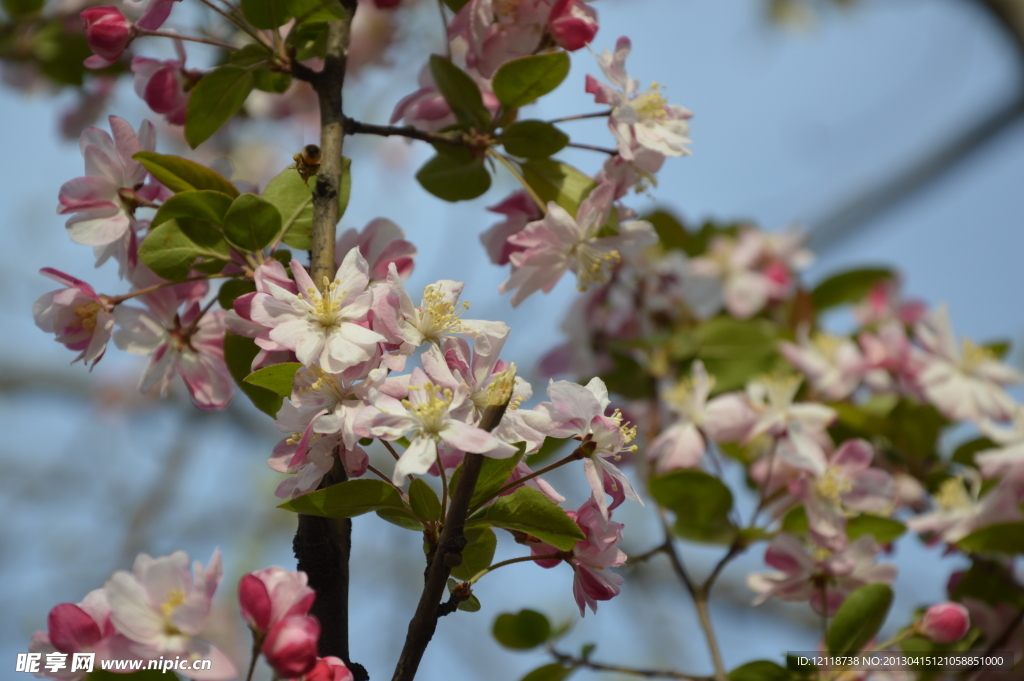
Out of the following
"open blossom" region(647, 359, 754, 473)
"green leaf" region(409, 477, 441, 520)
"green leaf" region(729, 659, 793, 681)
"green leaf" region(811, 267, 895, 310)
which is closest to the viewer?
→ "green leaf" region(409, 477, 441, 520)

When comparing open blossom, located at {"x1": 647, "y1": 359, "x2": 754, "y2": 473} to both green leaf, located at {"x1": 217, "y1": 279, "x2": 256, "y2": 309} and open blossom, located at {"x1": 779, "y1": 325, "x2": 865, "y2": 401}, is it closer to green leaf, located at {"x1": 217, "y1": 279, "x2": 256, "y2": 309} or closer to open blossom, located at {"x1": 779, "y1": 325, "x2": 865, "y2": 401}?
open blossom, located at {"x1": 779, "y1": 325, "x2": 865, "y2": 401}

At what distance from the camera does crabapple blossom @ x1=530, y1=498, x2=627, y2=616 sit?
0.71m

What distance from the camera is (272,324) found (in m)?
0.71

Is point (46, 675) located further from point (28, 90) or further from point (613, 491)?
point (28, 90)

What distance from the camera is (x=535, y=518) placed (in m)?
0.68

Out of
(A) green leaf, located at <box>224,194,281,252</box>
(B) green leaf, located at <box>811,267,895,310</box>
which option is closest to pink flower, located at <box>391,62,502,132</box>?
(A) green leaf, located at <box>224,194,281,252</box>

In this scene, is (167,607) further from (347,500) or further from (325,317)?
(325,317)

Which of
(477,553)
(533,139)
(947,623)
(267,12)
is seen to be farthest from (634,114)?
Result: (947,623)

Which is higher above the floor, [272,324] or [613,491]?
[272,324]

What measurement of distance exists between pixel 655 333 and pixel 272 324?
1229 mm

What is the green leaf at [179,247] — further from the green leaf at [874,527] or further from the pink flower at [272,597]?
the green leaf at [874,527]

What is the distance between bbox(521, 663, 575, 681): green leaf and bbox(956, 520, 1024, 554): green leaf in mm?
644

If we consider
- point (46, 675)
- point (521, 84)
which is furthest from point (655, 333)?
point (46, 675)

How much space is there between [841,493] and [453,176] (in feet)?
2.62
